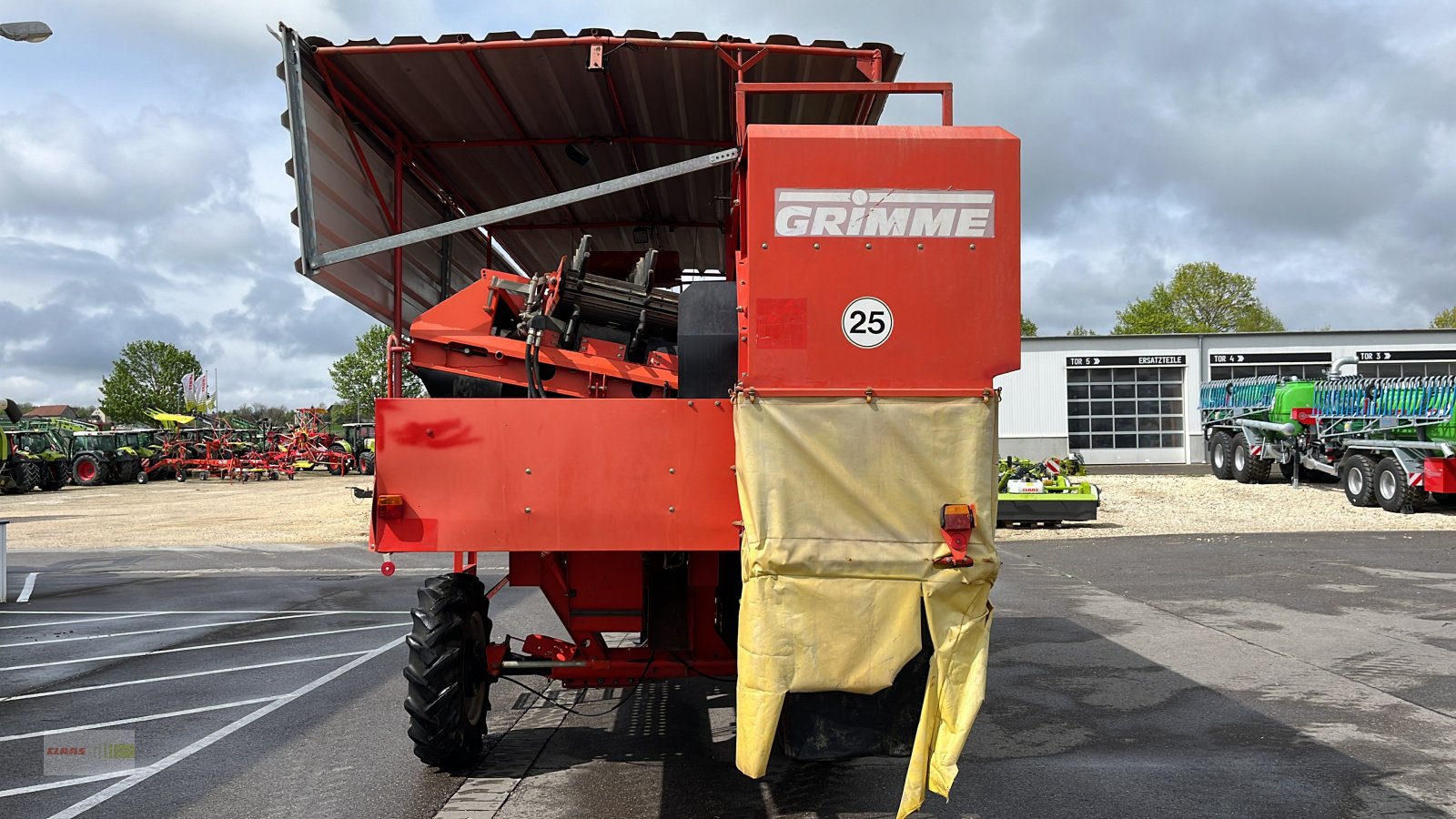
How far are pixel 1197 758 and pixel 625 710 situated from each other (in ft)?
10.7

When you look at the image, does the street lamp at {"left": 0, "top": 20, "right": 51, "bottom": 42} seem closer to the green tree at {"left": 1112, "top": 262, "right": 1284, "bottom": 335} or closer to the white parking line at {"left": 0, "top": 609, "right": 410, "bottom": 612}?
the white parking line at {"left": 0, "top": 609, "right": 410, "bottom": 612}

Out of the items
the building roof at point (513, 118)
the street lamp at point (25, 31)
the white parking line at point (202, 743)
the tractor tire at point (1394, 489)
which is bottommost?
the white parking line at point (202, 743)

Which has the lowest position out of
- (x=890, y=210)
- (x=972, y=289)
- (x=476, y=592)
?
(x=476, y=592)

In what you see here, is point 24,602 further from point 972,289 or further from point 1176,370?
point 1176,370

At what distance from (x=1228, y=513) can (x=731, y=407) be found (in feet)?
62.4

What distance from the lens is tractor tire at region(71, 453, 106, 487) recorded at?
1453 inches

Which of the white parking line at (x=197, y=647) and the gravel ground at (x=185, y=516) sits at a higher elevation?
the gravel ground at (x=185, y=516)

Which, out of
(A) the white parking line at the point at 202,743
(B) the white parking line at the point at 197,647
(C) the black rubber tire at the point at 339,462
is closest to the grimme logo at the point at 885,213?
(A) the white parking line at the point at 202,743

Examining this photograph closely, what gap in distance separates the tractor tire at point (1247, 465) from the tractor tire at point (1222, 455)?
0.57 ft

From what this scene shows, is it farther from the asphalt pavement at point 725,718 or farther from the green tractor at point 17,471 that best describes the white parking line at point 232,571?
the green tractor at point 17,471

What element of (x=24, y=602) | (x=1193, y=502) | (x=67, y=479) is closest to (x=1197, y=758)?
(x=24, y=602)

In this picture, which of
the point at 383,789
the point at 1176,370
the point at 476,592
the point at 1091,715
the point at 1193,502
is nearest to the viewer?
the point at 383,789

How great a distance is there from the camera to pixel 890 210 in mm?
3619

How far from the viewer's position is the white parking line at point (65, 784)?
4.91m
